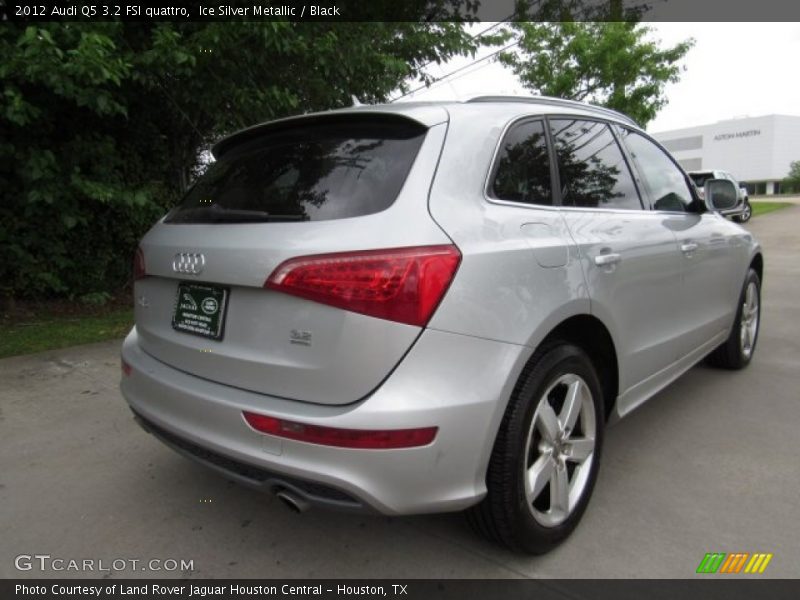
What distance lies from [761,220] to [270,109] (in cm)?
2039

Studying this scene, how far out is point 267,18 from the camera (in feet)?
16.8

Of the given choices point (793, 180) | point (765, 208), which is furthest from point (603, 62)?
point (793, 180)

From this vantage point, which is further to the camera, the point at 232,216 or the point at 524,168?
the point at 524,168

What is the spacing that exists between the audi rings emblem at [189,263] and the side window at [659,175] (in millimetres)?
2275

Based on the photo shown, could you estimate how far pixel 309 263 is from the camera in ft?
6.03

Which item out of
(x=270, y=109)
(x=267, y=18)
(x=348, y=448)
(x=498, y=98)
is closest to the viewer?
(x=348, y=448)

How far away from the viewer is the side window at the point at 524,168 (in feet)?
7.25

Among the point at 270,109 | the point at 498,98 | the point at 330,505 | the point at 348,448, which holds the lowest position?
the point at 330,505

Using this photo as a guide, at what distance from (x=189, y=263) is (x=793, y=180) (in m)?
96.5

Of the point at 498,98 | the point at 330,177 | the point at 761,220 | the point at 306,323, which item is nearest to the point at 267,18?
the point at 498,98

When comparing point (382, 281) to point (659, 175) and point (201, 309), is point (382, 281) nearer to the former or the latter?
point (201, 309)

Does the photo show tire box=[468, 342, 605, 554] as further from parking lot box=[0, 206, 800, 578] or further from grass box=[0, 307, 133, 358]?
grass box=[0, 307, 133, 358]

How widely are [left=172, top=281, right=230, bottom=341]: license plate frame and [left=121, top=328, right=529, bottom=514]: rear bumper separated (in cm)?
23

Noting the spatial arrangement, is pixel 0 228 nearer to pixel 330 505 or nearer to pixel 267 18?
pixel 267 18
